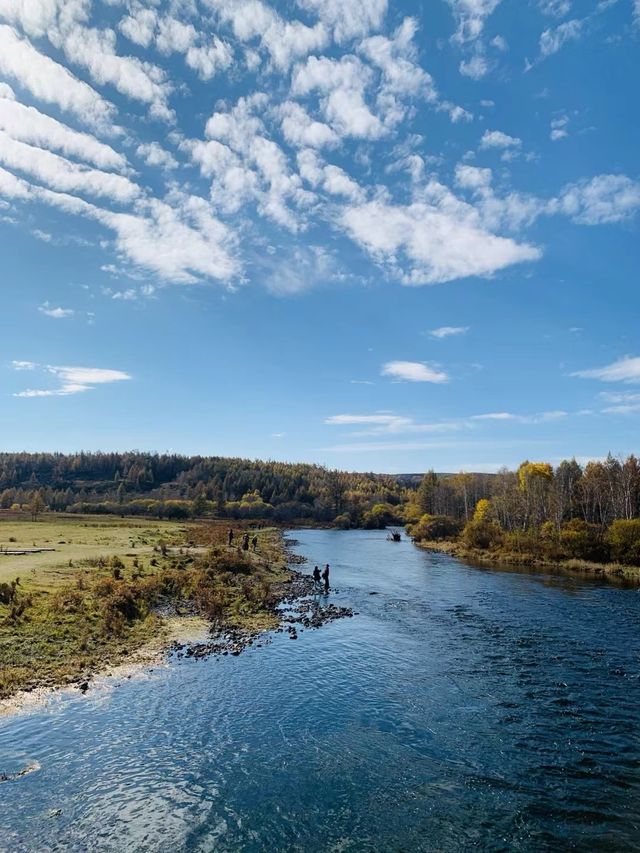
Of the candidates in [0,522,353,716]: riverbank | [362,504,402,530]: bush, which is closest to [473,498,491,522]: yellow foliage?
[362,504,402,530]: bush

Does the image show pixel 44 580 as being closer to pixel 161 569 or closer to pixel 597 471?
pixel 161 569

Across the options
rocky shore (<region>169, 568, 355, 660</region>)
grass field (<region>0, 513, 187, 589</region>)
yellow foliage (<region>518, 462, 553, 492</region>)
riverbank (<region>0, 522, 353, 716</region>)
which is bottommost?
rocky shore (<region>169, 568, 355, 660</region>)

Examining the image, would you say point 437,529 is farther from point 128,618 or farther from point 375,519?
point 128,618

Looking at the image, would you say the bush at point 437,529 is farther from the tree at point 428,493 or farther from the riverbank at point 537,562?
the tree at point 428,493

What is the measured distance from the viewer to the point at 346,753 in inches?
824

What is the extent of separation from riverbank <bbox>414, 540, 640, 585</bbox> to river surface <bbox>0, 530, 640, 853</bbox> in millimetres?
35899

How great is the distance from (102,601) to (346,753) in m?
25.1

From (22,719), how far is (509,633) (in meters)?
31.4

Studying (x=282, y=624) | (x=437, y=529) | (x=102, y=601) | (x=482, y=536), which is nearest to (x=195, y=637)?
→ (x=282, y=624)

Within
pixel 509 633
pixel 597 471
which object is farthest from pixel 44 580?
pixel 597 471

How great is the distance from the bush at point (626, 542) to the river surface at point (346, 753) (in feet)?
136

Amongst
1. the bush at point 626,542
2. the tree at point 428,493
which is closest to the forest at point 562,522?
the bush at point 626,542

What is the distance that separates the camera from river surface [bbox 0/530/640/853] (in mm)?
16078

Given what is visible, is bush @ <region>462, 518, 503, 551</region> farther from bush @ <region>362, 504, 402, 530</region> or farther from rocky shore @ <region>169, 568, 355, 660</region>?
bush @ <region>362, 504, 402, 530</region>
